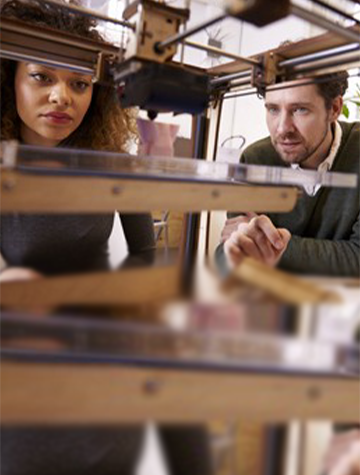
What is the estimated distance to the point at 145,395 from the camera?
300 millimetres

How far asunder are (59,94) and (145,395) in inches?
26.4

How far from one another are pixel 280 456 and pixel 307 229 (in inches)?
41.1

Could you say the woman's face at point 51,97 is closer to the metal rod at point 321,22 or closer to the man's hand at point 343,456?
the metal rod at point 321,22

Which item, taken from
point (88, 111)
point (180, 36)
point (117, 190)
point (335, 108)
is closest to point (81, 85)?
point (88, 111)

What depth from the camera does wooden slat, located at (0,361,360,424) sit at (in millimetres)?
292

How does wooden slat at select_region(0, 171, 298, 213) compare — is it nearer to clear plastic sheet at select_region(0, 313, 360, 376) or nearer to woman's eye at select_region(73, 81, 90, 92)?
clear plastic sheet at select_region(0, 313, 360, 376)

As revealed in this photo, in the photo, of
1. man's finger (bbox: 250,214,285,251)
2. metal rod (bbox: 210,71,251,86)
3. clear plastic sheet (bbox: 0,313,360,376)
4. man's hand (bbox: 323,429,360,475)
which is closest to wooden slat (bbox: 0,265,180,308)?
clear plastic sheet (bbox: 0,313,360,376)

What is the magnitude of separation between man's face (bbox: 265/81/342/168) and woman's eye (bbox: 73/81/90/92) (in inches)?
21.7

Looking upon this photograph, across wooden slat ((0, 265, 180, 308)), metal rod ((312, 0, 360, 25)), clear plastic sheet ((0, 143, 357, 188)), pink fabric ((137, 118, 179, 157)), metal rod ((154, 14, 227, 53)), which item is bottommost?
wooden slat ((0, 265, 180, 308))

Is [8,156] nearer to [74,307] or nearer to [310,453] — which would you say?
[74,307]

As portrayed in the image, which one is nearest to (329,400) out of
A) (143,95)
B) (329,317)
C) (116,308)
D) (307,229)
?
(329,317)

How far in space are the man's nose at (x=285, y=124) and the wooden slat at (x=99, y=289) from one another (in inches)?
39.1

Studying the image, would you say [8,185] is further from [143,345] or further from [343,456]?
[343,456]

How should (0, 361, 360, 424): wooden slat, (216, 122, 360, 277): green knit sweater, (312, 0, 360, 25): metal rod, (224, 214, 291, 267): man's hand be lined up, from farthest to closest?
(216, 122, 360, 277): green knit sweater, (224, 214, 291, 267): man's hand, (312, 0, 360, 25): metal rod, (0, 361, 360, 424): wooden slat
